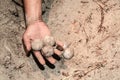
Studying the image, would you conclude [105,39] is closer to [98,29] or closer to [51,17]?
[98,29]

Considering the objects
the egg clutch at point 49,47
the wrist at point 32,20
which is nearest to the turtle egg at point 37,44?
the egg clutch at point 49,47

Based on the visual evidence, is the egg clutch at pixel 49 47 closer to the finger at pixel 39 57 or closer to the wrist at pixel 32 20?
the finger at pixel 39 57

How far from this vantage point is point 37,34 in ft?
5.49

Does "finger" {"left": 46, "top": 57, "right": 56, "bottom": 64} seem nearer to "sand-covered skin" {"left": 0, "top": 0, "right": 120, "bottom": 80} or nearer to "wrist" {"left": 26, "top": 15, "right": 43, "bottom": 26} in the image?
"sand-covered skin" {"left": 0, "top": 0, "right": 120, "bottom": 80}

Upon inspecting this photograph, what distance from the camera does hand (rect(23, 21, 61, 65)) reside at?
1.61 meters

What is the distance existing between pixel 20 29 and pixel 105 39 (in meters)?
0.57

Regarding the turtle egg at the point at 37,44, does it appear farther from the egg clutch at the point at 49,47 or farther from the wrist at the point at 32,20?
the wrist at the point at 32,20

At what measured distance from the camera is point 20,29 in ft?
5.95

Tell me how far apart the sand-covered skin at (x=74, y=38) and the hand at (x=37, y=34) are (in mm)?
124

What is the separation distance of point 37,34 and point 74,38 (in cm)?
28

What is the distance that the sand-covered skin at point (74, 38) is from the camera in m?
1.69

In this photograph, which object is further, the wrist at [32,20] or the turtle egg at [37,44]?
the wrist at [32,20]

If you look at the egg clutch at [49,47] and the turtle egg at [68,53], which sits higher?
the egg clutch at [49,47]

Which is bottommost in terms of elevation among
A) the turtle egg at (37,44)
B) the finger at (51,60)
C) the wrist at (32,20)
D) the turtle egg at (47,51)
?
the finger at (51,60)
